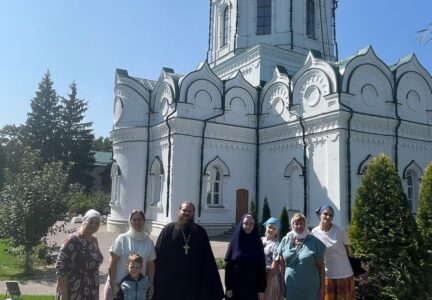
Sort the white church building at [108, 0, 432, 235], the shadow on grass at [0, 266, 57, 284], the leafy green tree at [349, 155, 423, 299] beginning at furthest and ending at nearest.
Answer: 1. the white church building at [108, 0, 432, 235]
2. the shadow on grass at [0, 266, 57, 284]
3. the leafy green tree at [349, 155, 423, 299]

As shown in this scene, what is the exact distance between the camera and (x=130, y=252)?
15.3ft

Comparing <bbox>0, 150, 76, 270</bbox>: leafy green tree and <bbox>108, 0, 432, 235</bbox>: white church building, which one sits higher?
<bbox>108, 0, 432, 235</bbox>: white church building

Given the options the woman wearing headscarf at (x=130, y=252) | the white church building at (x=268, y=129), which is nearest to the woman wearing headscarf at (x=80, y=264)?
the woman wearing headscarf at (x=130, y=252)

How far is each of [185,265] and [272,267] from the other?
1.12 metres

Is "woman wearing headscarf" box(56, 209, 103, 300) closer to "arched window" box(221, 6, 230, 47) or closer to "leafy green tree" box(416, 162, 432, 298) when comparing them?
"leafy green tree" box(416, 162, 432, 298)

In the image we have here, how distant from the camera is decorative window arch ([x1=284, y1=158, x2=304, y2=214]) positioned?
52.5ft

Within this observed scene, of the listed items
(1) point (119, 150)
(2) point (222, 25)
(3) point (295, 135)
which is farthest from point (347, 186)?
(2) point (222, 25)

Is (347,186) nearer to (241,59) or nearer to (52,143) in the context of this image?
(241,59)

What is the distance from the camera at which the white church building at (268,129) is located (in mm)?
15031

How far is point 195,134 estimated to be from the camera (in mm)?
17031

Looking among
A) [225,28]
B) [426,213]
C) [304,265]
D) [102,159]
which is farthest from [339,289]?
[102,159]

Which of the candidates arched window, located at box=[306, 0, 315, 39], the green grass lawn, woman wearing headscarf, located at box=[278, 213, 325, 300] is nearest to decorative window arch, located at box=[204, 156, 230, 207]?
the green grass lawn

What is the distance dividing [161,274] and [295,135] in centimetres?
1240

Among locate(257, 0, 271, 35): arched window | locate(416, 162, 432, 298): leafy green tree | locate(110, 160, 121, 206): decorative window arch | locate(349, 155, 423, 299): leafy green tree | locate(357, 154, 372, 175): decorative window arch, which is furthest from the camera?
locate(257, 0, 271, 35): arched window
